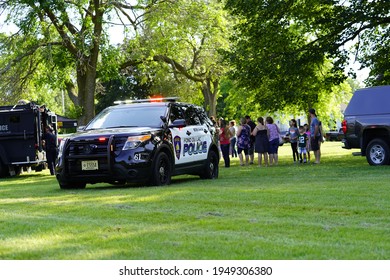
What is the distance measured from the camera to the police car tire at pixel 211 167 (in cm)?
1770

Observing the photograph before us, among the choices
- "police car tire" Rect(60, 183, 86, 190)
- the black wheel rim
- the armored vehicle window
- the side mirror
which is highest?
the armored vehicle window

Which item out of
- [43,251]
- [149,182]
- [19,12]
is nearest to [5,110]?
[19,12]

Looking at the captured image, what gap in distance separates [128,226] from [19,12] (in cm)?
2363

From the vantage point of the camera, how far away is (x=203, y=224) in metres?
8.59

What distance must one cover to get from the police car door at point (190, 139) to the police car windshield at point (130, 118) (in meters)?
0.48

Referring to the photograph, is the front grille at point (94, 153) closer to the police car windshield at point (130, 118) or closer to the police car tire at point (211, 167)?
the police car windshield at point (130, 118)

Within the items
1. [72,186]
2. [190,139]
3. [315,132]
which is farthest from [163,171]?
[315,132]

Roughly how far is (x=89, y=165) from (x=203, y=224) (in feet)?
21.4

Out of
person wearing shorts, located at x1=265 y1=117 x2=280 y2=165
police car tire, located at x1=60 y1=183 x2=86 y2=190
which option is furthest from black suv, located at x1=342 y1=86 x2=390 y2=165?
police car tire, located at x1=60 y1=183 x2=86 y2=190

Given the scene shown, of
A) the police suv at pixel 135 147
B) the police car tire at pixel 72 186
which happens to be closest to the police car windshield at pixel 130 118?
the police suv at pixel 135 147

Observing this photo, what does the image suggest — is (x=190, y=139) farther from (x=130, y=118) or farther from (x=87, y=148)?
(x=87, y=148)

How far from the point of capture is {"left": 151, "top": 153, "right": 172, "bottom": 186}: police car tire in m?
15.0

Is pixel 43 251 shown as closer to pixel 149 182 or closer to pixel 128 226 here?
pixel 128 226

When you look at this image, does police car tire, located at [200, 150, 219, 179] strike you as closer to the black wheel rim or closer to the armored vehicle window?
the black wheel rim
